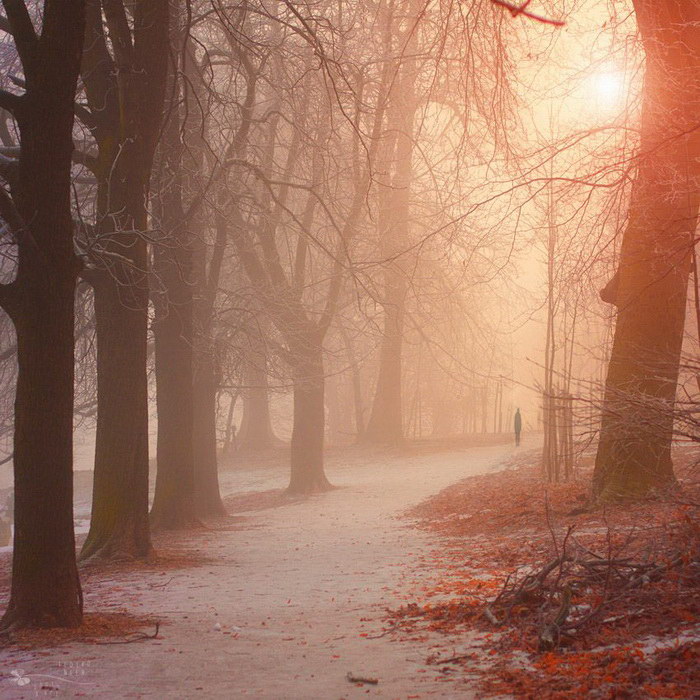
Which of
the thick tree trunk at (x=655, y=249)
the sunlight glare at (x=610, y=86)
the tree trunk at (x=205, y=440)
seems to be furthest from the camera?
the tree trunk at (x=205, y=440)

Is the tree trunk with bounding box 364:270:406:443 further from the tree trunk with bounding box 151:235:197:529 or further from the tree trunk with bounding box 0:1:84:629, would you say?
the tree trunk with bounding box 0:1:84:629

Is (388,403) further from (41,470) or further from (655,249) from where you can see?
(41,470)

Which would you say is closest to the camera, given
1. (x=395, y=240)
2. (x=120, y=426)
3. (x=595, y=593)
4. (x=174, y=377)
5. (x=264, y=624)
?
(x=595, y=593)

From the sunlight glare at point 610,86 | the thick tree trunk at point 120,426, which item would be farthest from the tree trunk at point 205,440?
the sunlight glare at point 610,86

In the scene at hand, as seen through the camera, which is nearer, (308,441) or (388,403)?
(308,441)

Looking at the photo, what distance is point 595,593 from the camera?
18.5 ft

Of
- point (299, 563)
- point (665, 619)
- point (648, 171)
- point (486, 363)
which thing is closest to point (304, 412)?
point (299, 563)

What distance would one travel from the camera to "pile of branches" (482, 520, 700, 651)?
4973 mm

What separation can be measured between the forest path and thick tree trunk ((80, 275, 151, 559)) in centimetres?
88

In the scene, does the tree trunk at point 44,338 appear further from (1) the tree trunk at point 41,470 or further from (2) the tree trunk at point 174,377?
(2) the tree trunk at point 174,377

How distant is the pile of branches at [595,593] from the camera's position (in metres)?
4.97

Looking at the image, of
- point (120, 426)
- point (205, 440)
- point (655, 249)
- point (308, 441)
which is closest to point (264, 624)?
point (120, 426)

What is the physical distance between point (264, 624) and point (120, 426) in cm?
457

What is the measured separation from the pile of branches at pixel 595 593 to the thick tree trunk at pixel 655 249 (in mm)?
3537
